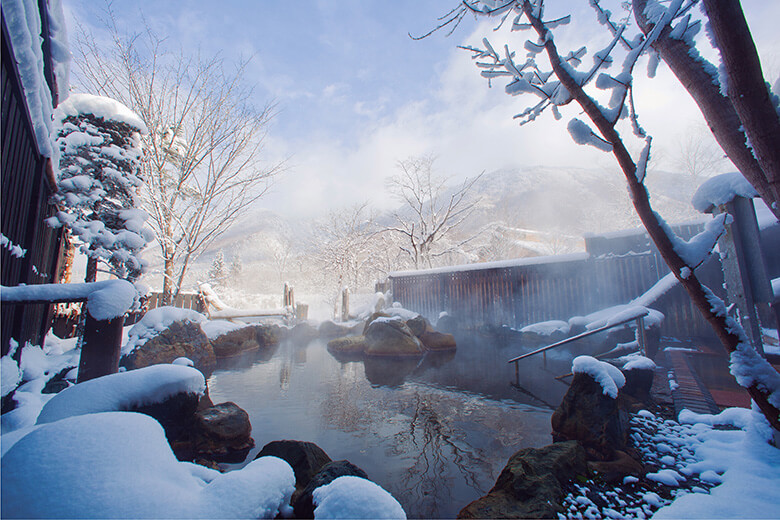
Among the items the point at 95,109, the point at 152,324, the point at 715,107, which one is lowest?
the point at 152,324

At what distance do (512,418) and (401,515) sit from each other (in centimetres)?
363

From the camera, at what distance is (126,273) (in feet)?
21.9

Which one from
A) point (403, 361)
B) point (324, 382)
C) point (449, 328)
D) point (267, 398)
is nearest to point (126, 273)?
point (267, 398)

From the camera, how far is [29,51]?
7.66 ft

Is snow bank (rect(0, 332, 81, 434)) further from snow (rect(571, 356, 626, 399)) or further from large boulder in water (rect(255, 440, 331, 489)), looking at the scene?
snow (rect(571, 356, 626, 399))

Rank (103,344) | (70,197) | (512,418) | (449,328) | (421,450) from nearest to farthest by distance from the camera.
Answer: (103,344) < (421,450) < (512,418) < (70,197) < (449,328)

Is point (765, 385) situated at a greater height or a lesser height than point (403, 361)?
greater

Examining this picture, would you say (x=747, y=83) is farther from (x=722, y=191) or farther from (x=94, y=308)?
(x=94, y=308)

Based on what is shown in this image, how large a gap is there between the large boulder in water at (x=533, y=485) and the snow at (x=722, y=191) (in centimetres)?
339

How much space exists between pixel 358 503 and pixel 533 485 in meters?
1.72

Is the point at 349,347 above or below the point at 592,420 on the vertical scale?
below

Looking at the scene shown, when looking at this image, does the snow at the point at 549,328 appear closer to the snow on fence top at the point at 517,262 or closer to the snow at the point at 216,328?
the snow on fence top at the point at 517,262

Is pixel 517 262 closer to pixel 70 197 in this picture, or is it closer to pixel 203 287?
pixel 70 197

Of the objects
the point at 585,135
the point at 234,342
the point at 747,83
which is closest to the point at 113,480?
the point at 585,135
